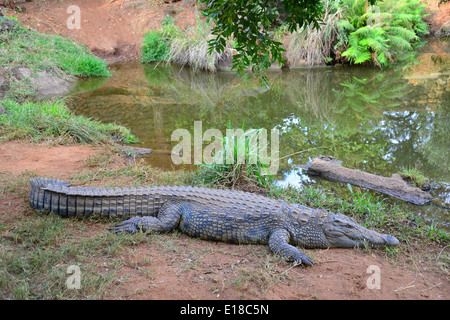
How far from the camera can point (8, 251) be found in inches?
116

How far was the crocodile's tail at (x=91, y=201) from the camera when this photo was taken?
11.9ft

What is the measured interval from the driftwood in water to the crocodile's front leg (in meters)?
2.24

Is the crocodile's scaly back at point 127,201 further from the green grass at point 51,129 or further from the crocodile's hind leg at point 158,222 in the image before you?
the green grass at point 51,129

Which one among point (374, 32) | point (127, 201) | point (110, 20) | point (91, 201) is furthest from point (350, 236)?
point (110, 20)

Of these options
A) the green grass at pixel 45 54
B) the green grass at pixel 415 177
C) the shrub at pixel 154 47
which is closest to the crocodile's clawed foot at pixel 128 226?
the green grass at pixel 415 177

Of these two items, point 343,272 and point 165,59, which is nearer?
point 343,272

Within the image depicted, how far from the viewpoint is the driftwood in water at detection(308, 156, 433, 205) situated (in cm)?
488

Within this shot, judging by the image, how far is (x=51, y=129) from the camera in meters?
6.19

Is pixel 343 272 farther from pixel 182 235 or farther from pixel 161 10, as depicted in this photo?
pixel 161 10

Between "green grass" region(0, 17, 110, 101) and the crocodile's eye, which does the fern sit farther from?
the crocodile's eye

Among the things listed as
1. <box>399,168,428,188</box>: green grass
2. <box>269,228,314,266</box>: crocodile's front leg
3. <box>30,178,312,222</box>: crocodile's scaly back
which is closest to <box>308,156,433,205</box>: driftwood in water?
<box>399,168,428,188</box>: green grass

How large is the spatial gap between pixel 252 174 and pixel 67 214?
2442 millimetres
